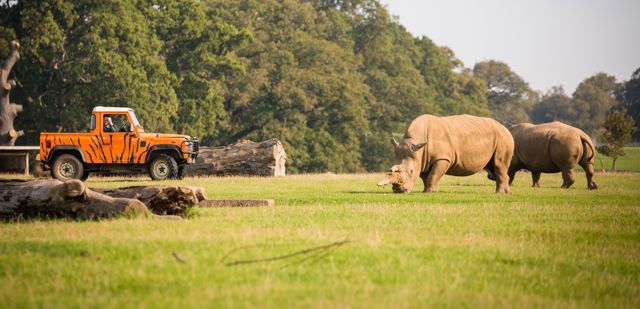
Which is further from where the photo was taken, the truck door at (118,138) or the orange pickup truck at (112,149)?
the truck door at (118,138)

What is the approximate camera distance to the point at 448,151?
2430cm

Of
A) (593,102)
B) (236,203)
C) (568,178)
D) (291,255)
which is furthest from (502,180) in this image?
(593,102)

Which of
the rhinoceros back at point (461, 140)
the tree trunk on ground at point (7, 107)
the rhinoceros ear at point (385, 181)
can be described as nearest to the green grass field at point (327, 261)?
the rhinoceros ear at point (385, 181)

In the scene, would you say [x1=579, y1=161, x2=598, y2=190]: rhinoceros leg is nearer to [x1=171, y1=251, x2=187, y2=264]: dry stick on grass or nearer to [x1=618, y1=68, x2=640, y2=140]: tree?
[x1=171, y1=251, x2=187, y2=264]: dry stick on grass

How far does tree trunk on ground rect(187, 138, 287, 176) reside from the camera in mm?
34875

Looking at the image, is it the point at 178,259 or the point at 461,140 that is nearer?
the point at 178,259

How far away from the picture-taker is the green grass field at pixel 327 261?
327 inches

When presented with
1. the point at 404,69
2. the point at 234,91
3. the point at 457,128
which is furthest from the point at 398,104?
the point at 457,128

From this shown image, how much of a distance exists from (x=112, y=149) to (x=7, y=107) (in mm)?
16180

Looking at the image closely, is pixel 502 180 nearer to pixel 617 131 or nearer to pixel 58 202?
pixel 58 202

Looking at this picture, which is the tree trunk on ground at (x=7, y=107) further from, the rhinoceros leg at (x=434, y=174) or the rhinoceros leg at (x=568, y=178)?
the rhinoceros leg at (x=568, y=178)

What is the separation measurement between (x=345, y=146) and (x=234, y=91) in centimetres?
837

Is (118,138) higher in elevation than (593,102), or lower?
lower

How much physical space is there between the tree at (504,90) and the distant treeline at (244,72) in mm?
19812
